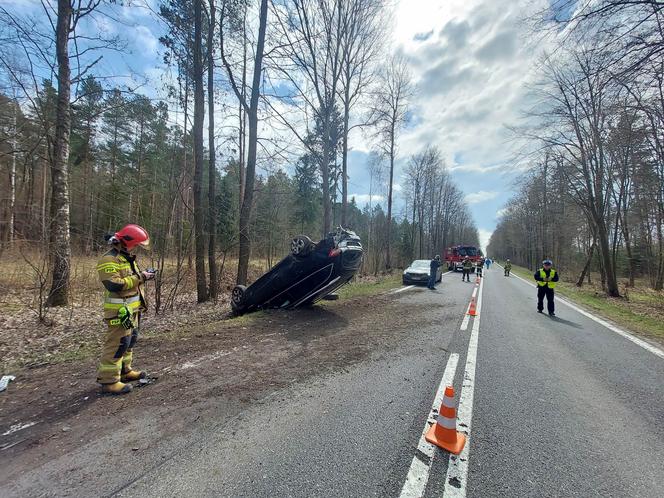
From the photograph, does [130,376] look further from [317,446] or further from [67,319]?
[67,319]

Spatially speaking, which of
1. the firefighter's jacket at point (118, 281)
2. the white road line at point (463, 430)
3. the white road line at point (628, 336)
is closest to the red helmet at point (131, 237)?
the firefighter's jacket at point (118, 281)

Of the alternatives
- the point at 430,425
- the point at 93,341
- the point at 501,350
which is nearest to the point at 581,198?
the point at 501,350

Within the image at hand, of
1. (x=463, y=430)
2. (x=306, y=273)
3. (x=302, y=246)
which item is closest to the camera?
(x=463, y=430)

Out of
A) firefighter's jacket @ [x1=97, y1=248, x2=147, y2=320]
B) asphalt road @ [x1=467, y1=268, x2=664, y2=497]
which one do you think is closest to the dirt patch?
firefighter's jacket @ [x1=97, y1=248, x2=147, y2=320]

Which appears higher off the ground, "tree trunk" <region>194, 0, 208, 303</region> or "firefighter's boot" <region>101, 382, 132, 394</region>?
"tree trunk" <region>194, 0, 208, 303</region>

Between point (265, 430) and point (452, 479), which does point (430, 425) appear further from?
point (265, 430)

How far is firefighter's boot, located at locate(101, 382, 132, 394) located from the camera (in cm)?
325

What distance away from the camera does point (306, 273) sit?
685 cm

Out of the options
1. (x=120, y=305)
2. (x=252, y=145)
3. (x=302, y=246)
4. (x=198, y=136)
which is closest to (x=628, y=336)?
(x=302, y=246)

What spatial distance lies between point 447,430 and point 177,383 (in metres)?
3.00

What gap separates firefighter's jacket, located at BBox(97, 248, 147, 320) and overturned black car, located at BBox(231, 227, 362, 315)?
11.8ft

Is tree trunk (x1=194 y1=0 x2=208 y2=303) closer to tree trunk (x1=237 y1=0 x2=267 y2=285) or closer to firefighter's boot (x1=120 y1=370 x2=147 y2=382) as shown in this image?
tree trunk (x1=237 y1=0 x2=267 y2=285)

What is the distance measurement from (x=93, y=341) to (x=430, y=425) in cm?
589

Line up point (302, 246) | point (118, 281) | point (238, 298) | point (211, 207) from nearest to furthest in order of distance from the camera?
point (118, 281)
point (302, 246)
point (238, 298)
point (211, 207)
